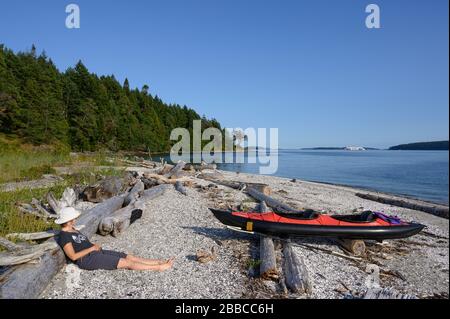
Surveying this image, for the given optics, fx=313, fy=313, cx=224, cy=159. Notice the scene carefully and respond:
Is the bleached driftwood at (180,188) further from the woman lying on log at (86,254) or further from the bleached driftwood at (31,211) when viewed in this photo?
the woman lying on log at (86,254)

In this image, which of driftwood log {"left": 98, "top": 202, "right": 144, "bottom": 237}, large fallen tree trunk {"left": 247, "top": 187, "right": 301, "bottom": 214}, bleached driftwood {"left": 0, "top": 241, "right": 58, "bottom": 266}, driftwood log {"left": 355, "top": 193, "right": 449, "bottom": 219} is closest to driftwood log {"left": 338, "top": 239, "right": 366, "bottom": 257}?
large fallen tree trunk {"left": 247, "top": 187, "right": 301, "bottom": 214}

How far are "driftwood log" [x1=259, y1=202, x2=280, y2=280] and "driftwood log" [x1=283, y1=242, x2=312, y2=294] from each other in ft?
0.85

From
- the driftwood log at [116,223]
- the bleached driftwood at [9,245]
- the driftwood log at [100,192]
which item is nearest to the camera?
the bleached driftwood at [9,245]

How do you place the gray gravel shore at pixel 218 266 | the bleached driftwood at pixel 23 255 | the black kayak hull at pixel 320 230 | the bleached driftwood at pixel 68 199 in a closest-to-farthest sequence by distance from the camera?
the bleached driftwood at pixel 23 255, the gray gravel shore at pixel 218 266, the black kayak hull at pixel 320 230, the bleached driftwood at pixel 68 199

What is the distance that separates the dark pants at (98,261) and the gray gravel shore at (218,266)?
0.12 m

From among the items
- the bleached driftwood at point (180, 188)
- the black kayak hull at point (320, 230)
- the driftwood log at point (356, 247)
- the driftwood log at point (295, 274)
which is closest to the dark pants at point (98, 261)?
the black kayak hull at point (320, 230)

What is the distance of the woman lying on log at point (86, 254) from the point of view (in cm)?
599

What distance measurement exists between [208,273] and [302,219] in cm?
291

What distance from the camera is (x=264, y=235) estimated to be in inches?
325

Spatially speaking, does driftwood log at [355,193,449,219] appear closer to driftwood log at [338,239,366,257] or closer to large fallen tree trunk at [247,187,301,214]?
large fallen tree trunk at [247,187,301,214]
